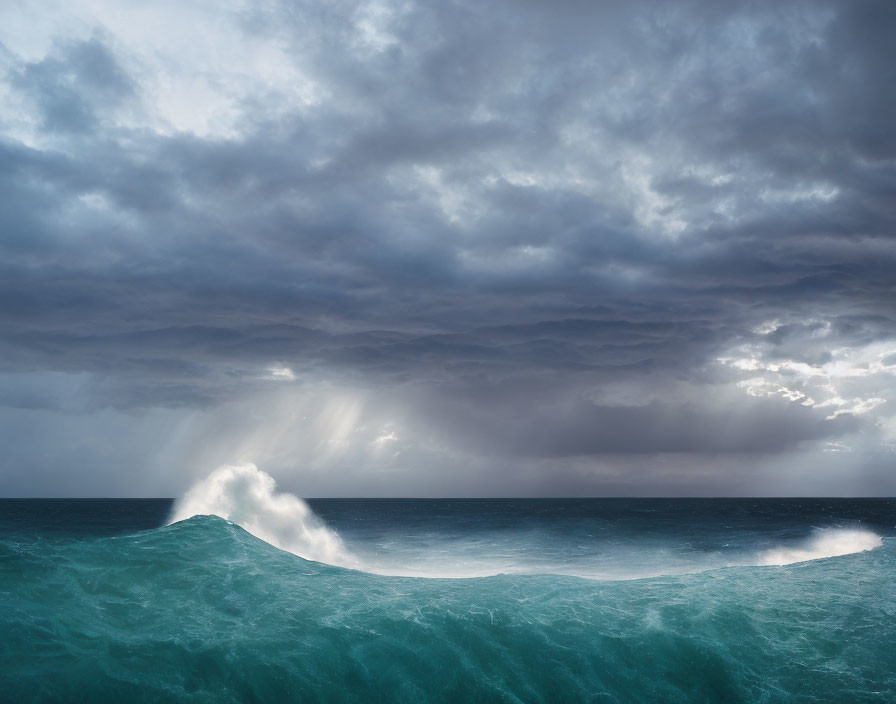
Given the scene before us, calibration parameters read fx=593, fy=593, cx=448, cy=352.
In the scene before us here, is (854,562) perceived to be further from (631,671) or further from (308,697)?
(308,697)

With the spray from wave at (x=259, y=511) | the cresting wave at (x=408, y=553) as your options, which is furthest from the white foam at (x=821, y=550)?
the spray from wave at (x=259, y=511)

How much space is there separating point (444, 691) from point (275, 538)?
18.2 m

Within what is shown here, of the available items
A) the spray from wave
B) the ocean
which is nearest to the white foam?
the ocean

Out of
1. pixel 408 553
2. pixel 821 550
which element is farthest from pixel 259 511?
pixel 821 550

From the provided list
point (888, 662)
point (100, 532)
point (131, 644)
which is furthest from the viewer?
point (100, 532)

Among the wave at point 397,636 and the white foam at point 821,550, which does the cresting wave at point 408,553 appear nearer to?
the white foam at point 821,550

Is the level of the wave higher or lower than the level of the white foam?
higher

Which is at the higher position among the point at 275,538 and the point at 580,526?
the point at 275,538

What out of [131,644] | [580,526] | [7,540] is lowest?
[580,526]

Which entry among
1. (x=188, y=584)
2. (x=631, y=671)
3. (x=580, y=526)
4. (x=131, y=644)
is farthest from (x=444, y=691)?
(x=580, y=526)

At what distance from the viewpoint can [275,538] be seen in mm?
28859

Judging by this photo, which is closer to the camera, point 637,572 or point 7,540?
point 7,540

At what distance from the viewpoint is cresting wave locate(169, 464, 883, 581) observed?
29.4 m

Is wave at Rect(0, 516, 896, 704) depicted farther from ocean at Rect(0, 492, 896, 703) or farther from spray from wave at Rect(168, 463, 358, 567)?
spray from wave at Rect(168, 463, 358, 567)
